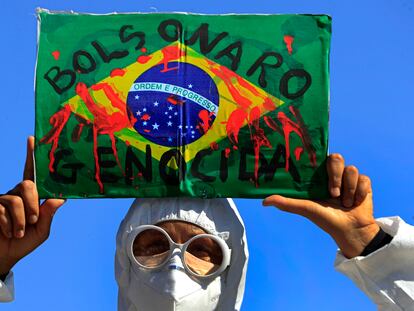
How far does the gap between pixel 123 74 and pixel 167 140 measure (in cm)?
49

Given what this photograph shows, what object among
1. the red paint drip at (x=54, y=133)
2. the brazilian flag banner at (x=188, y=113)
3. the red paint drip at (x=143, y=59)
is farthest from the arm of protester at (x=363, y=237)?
the red paint drip at (x=54, y=133)

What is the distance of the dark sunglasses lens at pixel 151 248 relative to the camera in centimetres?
600

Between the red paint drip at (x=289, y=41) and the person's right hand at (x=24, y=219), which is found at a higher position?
the red paint drip at (x=289, y=41)

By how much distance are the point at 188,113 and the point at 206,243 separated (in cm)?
79

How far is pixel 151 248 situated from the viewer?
6.06m

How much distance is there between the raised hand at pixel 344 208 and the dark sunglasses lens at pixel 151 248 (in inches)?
27.9

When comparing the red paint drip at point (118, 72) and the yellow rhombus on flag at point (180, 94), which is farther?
the red paint drip at point (118, 72)

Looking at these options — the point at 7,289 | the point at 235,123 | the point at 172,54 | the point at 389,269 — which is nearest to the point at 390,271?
the point at 389,269

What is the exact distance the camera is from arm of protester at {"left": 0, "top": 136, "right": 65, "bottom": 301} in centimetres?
580

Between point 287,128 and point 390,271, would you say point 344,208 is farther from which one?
point 287,128

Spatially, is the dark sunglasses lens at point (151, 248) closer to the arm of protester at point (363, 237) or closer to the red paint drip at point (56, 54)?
the arm of protester at point (363, 237)

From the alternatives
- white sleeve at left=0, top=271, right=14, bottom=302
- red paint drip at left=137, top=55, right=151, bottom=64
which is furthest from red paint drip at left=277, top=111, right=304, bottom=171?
white sleeve at left=0, top=271, right=14, bottom=302

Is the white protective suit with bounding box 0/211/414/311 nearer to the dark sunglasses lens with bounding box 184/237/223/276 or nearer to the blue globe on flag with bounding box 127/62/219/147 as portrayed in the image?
the dark sunglasses lens with bounding box 184/237/223/276

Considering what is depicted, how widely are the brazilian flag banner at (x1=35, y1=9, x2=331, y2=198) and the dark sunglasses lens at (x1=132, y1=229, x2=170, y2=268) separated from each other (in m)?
0.33
